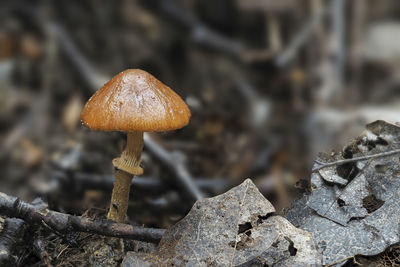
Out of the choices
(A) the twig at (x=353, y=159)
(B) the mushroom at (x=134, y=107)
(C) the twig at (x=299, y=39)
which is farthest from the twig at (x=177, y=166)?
(C) the twig at (x=299, y=39)

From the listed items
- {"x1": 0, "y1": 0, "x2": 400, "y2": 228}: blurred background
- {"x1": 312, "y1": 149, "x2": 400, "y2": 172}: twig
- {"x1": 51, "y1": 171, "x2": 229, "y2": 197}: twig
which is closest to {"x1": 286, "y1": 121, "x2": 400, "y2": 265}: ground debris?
{"x1": 312, "y1": 149, "x2": 400, "y2": 172}: twig

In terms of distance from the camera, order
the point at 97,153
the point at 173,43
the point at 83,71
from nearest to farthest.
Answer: the point at 97,153 → the point at 83,71 → the point at 173,43

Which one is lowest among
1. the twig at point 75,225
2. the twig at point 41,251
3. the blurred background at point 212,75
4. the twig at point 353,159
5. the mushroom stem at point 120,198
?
the twig at point 41,251

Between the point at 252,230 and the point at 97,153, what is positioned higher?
the point at 97,153

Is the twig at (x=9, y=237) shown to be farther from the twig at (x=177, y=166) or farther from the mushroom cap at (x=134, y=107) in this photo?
the twig at (x=177, y=166)

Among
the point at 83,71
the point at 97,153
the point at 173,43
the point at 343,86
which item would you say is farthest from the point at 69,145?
the point at 343,86

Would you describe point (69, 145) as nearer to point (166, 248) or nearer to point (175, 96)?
point (175, 96)
